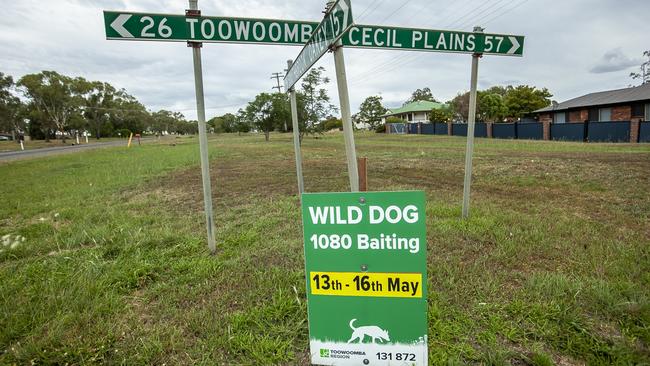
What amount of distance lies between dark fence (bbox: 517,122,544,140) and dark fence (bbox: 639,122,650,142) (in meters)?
6.54

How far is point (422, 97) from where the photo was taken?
305 feet

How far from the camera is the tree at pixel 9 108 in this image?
40594 mm

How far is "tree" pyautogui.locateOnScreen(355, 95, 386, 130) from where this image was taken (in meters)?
60.9

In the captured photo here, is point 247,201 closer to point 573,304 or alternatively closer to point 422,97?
point 573,304

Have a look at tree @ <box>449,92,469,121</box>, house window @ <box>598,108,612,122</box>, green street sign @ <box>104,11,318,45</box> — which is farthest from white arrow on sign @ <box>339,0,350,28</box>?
tree @ <box>449,92,469,121</box>

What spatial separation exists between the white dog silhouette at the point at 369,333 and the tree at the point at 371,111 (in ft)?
202

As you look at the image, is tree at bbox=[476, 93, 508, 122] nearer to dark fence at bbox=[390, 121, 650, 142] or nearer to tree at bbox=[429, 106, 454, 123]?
tree at bbox=[429, 106, 454, 123]

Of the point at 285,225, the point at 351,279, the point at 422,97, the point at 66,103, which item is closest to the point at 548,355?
the point at 351,279

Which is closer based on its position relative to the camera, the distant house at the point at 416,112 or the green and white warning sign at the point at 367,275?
the green and white warning sign at the point at 367,275

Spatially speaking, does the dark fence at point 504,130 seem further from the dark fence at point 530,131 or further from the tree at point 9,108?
the tree at point 9,108

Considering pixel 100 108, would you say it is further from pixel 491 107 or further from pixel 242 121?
pixel 491 107

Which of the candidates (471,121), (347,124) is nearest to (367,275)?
(347,124)

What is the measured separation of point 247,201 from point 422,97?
310ft

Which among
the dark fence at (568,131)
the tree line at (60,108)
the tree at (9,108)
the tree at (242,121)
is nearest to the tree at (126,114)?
the tree line at (60,108)
